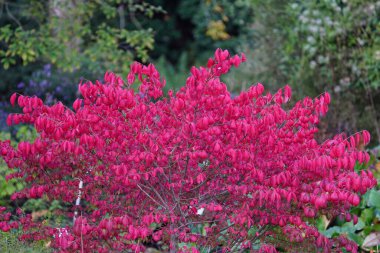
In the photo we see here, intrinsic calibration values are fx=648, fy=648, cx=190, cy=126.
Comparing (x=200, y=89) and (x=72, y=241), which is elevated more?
(x=200, y=89)

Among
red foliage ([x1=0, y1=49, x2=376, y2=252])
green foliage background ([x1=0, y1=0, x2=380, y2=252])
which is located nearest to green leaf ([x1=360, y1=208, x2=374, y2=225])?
green foliage background ([x1=0, y1=0, x2=380, y2=252])

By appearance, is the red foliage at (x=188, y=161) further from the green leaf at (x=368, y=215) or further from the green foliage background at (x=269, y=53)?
the green foliage background at (x=269, y=53)

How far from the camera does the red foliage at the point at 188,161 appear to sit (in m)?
3.92

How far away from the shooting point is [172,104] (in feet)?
13.3

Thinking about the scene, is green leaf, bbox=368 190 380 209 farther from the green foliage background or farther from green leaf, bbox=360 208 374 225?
the green foliage background

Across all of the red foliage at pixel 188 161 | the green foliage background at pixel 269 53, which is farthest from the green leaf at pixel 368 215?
the red foliage at pixel 188 161

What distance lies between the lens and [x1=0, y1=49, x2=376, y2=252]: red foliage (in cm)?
392

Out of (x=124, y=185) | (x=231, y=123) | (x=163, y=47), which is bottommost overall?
(x=163, y=47)

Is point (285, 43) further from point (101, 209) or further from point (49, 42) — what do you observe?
point (101, 209)

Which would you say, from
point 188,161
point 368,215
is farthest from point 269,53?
point 188,161

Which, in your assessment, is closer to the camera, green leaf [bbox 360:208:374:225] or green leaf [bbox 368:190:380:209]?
green leaf [bbox 368:190:380:209]

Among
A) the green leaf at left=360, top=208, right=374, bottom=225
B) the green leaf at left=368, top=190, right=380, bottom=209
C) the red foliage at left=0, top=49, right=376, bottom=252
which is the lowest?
the green leaf at left=360, top=208, right=374, bottom=225

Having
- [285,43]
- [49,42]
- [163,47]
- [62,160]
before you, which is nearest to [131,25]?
[163,47]

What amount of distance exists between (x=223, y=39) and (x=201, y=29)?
2.47ft
